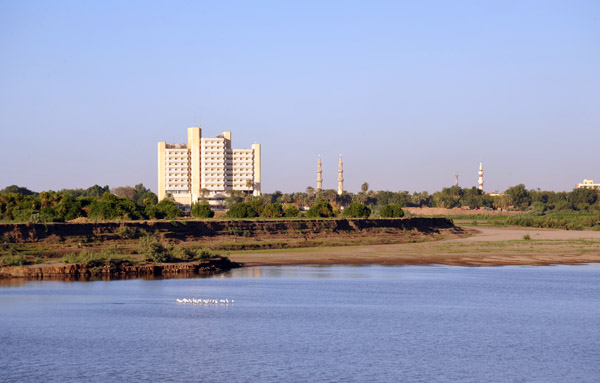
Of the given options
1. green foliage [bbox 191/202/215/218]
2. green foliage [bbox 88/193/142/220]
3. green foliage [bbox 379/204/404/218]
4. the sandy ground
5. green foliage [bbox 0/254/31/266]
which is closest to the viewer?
green foliage [bbox 0/254/31/266]

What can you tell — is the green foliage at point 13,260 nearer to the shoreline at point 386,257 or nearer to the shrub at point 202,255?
the shoreline at point 386,257

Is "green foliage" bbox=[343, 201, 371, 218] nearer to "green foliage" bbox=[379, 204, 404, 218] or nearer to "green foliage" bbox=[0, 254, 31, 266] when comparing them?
"green foliage" bbox=[379, 204, 404, 218]

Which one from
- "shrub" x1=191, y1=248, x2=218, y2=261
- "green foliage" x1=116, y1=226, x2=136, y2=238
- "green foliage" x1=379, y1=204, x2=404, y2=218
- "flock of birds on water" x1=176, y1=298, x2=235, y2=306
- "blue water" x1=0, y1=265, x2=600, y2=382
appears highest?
"green foliage" x1=379, y1=204, x2=404, y2=218

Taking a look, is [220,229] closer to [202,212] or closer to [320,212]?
[320,212]

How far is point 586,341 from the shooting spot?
3684 cm

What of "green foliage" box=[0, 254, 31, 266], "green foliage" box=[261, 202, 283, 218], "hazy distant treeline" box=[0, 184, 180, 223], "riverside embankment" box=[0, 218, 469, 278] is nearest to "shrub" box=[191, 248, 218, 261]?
"riverside embankment" box=[0, 218, 469, 278]

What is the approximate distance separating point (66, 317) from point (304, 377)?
17.9m

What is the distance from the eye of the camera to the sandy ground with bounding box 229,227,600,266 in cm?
7581

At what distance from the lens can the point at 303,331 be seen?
128 ft

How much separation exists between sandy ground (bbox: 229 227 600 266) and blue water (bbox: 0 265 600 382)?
15.2 meters

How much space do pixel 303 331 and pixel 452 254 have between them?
A: 47.8 meters

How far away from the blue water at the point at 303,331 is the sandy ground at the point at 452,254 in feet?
49.9

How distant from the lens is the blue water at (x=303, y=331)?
30859 mm

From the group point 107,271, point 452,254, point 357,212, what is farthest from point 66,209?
point 452,254
